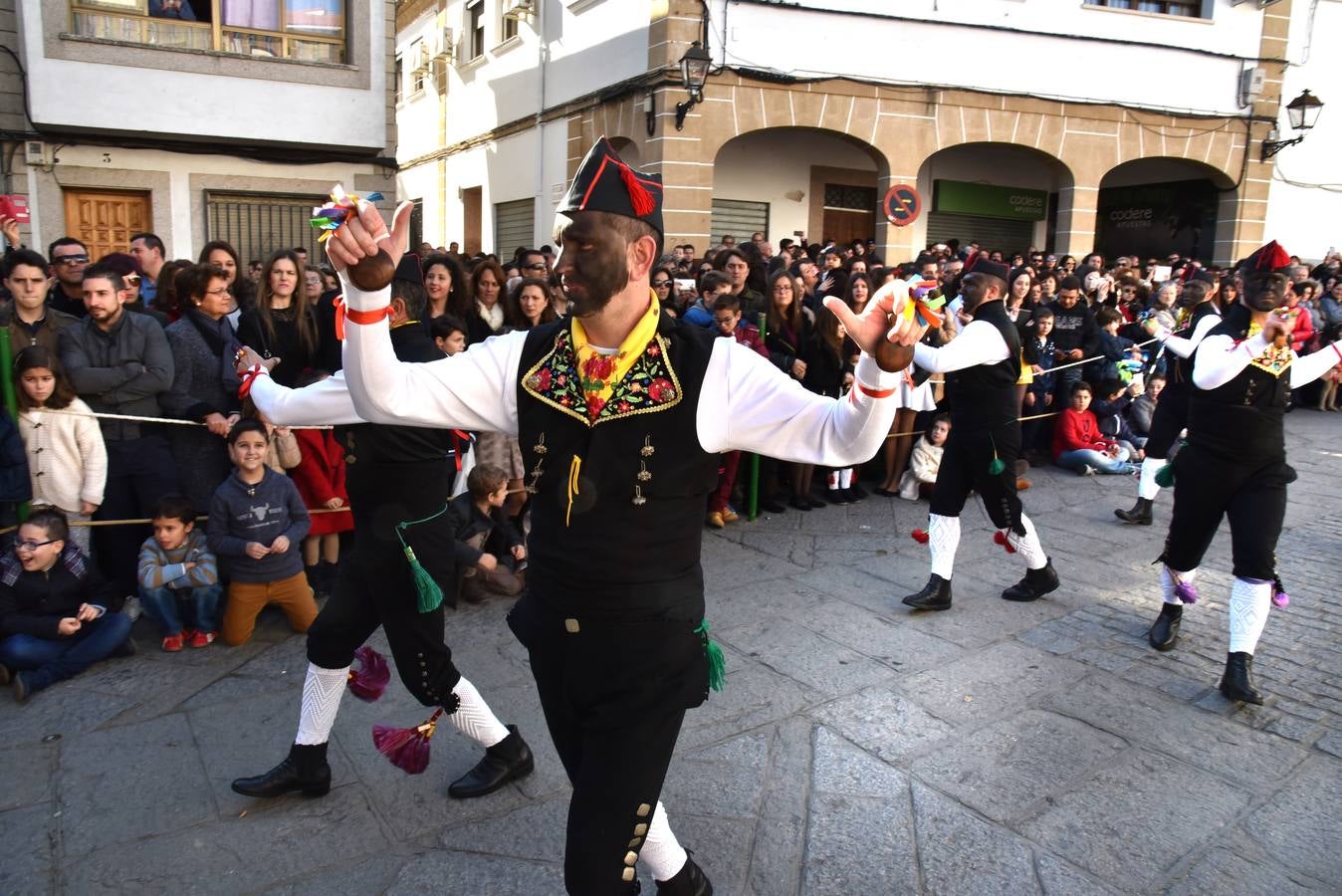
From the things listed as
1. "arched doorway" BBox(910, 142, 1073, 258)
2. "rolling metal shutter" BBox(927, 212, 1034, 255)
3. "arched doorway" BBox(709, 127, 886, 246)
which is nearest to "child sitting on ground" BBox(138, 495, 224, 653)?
"arched doorway" BBox(709, 127, 886, 246)

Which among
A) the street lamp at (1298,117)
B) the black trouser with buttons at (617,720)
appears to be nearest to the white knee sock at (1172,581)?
the black trouser with buttons at (617,720)

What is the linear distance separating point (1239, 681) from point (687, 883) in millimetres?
3243

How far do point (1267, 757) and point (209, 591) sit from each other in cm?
529

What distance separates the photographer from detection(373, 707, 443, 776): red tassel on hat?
351 centimetres

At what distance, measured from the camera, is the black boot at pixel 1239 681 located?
4.69 meters

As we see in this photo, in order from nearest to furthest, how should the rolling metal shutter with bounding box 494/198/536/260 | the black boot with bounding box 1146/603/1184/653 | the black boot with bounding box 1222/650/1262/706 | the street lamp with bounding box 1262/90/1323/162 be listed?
the black boot with bounding box 1222/650/1262/706 < the black boot with bounding box 1146/603/1184/653 < the street lamp with bounding box 1262/90/1323/162 < the rolling metal shutter with bounding box 494/198/536/260

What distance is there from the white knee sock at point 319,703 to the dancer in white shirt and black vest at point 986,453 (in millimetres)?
3510

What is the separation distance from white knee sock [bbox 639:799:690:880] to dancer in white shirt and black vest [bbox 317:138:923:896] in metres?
0.36

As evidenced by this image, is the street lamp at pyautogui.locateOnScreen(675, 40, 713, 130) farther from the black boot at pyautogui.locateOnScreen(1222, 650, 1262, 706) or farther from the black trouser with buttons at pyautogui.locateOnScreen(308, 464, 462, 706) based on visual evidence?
the black trouser with buttons at pyautogui.locateOnScreen(308, 464, 462, 706)

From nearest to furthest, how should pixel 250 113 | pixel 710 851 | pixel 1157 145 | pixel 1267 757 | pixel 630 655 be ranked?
pixel 630 655 < pixel 710 851 < pixel 1267 757 < pixel 250 113 < pixel 1157 145

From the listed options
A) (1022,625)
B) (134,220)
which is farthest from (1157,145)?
(134,220)

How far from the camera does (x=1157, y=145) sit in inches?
668

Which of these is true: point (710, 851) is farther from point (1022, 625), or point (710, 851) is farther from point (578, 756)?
point (1022, 625)

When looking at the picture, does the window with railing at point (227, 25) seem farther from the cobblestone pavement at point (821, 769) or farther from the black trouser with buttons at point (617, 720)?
the black trouser with buttons at point (617, 720)
